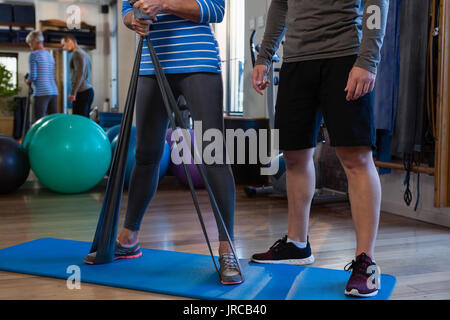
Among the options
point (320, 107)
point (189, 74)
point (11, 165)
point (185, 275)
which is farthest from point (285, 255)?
point (11, 165)

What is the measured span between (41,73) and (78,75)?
417mm

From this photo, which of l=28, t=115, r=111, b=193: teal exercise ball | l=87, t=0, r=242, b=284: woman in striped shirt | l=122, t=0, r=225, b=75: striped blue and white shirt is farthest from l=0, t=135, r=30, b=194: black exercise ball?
l=122, t=0, r=225, b=75: striped blue and white shirt

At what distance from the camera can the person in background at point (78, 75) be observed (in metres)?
5.47

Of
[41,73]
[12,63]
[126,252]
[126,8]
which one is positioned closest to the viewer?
[126,8]

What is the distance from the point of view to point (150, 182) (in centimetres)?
191

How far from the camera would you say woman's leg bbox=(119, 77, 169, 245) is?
1824 millimetres

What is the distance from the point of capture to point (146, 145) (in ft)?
6.07

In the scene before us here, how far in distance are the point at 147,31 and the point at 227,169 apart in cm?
54

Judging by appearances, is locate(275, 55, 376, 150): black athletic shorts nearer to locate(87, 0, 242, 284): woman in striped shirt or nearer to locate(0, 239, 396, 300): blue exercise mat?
locate(87, 0, 242, 284): woman in striped shirt

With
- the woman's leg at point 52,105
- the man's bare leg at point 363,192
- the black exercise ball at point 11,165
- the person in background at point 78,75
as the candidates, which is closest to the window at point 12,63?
the woman's leg at point 52,105

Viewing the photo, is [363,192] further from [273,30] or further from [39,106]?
[39,106]
